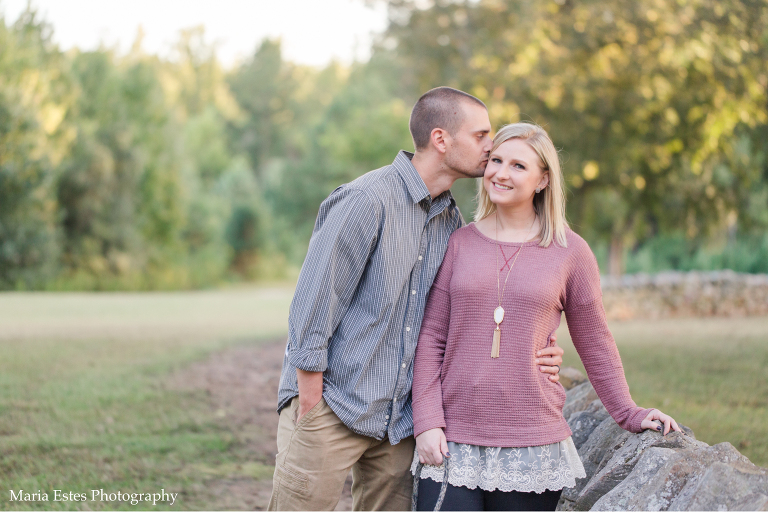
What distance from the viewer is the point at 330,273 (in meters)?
2.53

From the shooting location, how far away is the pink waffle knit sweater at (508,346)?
245 cm

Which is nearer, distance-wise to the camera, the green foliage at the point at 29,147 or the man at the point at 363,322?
the man at the point at 363,322

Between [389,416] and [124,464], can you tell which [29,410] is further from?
[389,416]

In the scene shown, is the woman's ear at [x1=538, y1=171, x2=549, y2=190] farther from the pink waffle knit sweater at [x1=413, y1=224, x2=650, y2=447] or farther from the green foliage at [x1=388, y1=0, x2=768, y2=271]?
the green foliage at [x1=388, y1=0, x2=768, y2=271]

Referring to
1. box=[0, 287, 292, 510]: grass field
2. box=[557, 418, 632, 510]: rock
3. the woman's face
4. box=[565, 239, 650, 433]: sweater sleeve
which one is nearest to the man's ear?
the woman's face

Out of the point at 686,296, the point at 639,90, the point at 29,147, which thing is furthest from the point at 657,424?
the point at 29,147

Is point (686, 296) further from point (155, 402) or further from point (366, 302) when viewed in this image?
point (366, 302)

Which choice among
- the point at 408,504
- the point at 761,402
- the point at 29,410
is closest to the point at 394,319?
the point at 408,504

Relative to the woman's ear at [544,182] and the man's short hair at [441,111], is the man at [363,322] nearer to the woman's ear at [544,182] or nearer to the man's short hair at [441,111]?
the man's short hair at [441,111]

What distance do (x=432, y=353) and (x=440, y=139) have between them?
88 cm

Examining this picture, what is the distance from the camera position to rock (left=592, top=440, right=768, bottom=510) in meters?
2.13

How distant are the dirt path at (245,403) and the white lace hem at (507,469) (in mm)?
2061

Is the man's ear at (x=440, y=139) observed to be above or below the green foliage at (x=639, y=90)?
below

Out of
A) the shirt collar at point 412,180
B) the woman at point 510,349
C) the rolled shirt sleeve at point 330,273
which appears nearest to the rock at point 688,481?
the woman at point 510,349
